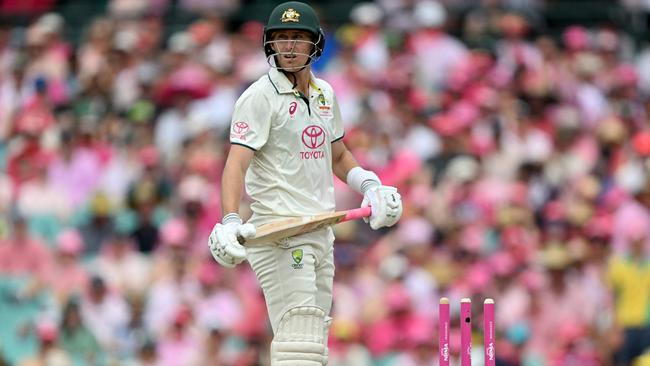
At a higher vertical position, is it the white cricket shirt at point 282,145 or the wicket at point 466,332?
the white cricket shirt at point 282,145

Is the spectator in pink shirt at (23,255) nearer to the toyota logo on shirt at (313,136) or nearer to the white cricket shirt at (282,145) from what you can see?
the white cricket shirt at (282,145)

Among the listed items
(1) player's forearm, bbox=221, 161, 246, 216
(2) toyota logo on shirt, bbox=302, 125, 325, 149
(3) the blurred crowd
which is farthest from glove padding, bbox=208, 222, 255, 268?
(3) the blurred crowd

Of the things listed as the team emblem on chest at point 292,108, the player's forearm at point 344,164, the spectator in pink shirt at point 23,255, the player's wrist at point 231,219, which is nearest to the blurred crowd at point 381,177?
the spectator in pink shirt at point 23,255

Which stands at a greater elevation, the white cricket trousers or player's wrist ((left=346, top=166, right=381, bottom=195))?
player's wrist ((left=346, top=166, right=381, bottom=195))

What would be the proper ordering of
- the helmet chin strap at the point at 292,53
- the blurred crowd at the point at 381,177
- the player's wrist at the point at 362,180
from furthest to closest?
the blurred crowd at the point at 381,177 → the player's wrist at the point at 362,180 → the helmet chin strap at the point at 292,53

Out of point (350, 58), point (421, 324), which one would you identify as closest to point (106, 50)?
point (350, 58)

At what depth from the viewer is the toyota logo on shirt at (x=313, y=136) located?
8.88m

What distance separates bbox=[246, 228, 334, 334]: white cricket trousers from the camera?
346 inches

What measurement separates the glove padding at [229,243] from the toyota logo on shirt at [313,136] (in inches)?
29.6

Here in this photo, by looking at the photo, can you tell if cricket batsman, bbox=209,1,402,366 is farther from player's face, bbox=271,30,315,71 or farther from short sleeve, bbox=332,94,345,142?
short sleeve, bbox=332,94,345,142

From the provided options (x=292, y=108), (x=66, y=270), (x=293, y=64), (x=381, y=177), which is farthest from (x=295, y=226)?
(x=66, y=270)

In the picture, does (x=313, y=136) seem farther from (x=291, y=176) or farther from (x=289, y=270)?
(x=289, y=270)

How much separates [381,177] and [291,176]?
19.8 feet

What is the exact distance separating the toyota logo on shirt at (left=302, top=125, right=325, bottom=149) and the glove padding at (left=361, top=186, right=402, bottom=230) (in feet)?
1.36
